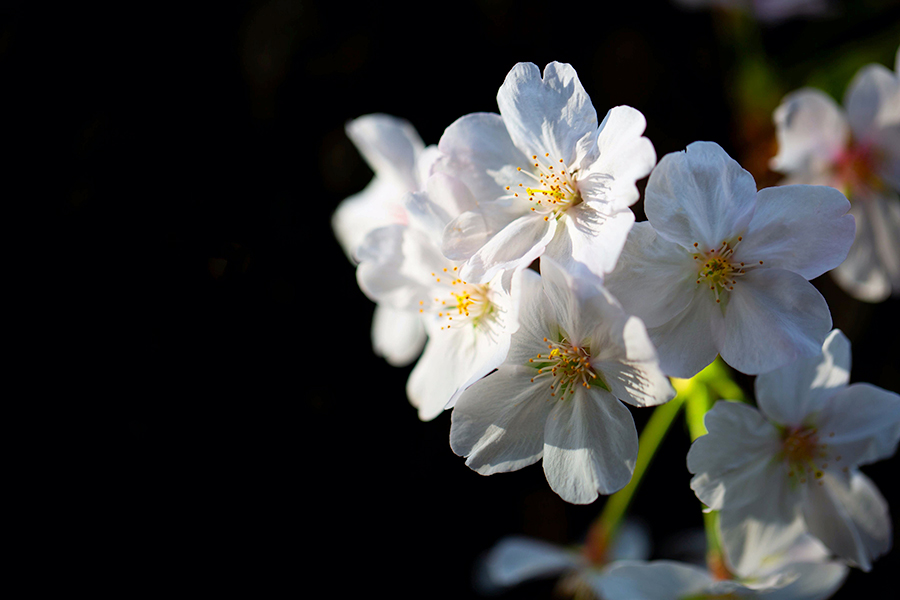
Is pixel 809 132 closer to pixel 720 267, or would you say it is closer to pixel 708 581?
pixel 720 267

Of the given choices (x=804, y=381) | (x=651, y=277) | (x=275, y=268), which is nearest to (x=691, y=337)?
(x=651, y=277)

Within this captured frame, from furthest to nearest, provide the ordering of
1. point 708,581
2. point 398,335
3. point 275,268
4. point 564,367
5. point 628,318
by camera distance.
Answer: point 275,268, point 398,335, point 708,581, point 564,367, point 628,318

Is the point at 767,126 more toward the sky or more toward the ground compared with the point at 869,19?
more toward the ground

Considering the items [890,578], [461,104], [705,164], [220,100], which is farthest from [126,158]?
[890,578]

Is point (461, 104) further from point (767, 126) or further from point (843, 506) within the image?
point (843, 506)

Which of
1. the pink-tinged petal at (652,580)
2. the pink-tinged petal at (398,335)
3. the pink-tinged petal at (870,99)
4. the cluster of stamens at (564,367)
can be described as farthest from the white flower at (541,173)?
the pink-tinged petal at (870,99)
